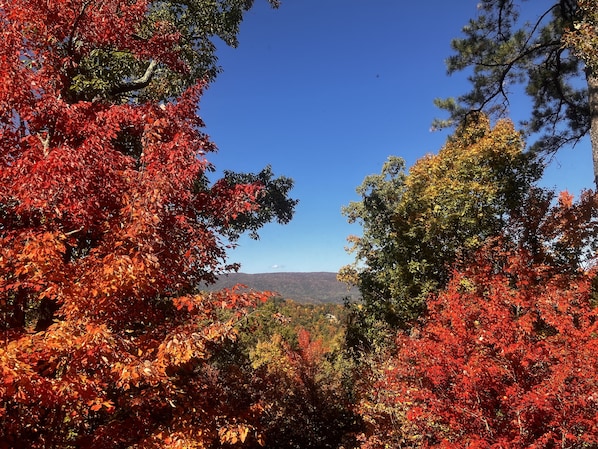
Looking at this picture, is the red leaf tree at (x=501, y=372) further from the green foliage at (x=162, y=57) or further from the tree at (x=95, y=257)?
the green foliage at (x=162, y=57)

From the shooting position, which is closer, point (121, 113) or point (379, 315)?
point (121, 113)

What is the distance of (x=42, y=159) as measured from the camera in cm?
500

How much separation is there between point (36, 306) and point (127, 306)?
2.29 m

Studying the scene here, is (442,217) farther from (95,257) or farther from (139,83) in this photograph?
(95,257)

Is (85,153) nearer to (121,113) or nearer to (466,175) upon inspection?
(121,113)

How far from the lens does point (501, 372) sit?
891cm

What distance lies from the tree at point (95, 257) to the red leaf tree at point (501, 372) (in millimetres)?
5615

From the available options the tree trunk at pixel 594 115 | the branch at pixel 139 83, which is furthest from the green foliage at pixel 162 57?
the tree trunk at pixel 594 115

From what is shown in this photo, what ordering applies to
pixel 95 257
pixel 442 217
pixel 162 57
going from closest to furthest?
1. pixel 95 257
2. pixel 162 57
3. pixel 442 217

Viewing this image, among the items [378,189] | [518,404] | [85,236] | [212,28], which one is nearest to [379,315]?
[378,189]

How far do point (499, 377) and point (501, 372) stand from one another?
0.30 metres

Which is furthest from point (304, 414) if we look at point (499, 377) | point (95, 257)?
point (95, 257)

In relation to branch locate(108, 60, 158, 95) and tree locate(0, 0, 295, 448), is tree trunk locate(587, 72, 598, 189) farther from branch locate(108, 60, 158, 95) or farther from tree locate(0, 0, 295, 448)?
branch locate(108, 60, 158, 95)

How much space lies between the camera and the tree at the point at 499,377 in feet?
24.6
